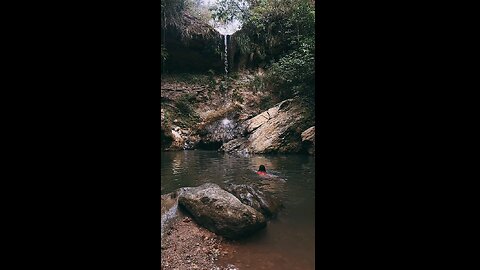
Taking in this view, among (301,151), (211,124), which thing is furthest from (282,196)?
(211,124)

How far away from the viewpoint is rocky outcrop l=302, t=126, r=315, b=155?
9216mm

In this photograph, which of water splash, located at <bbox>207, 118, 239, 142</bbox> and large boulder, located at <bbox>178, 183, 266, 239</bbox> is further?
water splash, located at <bbox>207, 118, 239, 142</bbox>

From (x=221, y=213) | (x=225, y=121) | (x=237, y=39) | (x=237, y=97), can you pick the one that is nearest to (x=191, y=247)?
(x=221, y=213)

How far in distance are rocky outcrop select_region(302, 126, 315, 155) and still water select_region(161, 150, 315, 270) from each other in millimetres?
339

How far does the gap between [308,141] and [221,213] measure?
19.4 ft

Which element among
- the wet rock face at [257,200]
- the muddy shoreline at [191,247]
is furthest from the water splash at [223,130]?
the muddy shoreline at [191,247]

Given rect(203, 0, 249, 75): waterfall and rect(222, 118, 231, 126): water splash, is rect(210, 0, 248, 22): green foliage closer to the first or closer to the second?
rect(203, 0, 249, 75): waterfall

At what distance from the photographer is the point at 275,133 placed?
9.98 meters

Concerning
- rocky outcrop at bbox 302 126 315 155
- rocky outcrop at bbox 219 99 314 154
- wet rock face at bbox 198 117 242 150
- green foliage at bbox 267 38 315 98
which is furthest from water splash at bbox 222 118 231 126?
rocky outcrop at bbox 302 126 315 155

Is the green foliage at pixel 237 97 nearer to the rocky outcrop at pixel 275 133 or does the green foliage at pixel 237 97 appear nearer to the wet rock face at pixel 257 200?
the rocky outcrop at pixel 275 133

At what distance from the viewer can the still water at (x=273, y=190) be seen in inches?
135
